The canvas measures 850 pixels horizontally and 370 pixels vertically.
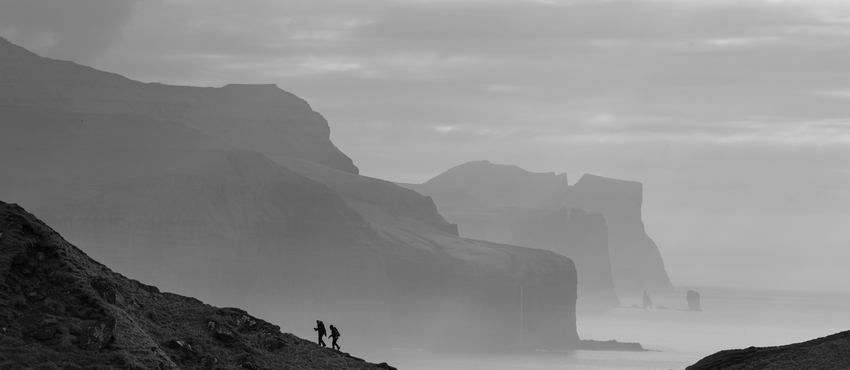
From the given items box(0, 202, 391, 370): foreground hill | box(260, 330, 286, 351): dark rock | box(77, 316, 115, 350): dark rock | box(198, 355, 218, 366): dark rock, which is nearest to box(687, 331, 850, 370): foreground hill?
box(0, 202, 391, 370): foreground hill

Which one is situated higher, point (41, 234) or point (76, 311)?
point (41, 234)

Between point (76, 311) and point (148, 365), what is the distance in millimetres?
3783

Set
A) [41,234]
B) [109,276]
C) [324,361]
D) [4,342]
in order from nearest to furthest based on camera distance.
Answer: [4,342] < [41,234] < [109,276] < [324,361]

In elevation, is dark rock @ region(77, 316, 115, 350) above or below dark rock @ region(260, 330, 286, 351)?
below

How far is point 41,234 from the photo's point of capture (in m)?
44.0

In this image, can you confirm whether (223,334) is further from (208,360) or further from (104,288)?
(104,288)

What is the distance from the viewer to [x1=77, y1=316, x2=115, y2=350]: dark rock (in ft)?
130

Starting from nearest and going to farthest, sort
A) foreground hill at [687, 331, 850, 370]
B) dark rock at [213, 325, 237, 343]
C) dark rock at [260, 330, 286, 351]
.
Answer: foreground hill at [687, 331, 850, 370]
dark rock at [213, 325, 237, 343]
dark rock at [260, 330, 286, 351]

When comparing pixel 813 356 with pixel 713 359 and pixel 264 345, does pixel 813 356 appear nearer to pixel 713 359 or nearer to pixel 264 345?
pixel 713 359

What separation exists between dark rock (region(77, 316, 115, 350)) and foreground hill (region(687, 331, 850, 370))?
28.9m

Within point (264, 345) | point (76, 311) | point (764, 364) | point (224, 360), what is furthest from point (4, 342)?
point (764, 364)

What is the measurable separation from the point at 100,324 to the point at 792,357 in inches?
1231

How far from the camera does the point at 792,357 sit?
161 ft

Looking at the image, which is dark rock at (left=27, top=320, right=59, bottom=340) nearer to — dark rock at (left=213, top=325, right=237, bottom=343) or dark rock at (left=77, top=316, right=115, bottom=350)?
dark rock at (left=77, top=316, right=115, bottom=350)
